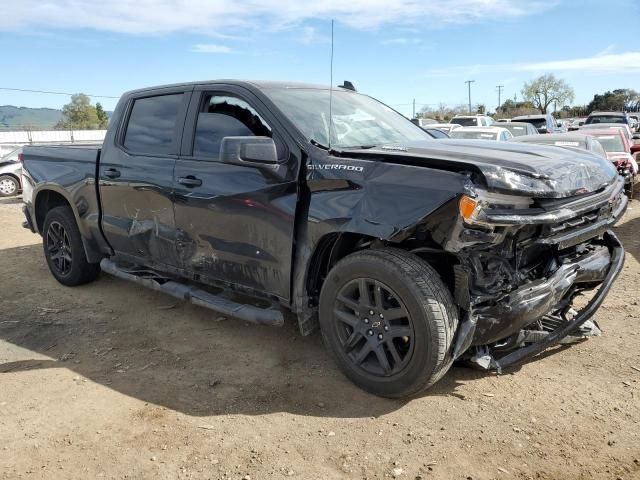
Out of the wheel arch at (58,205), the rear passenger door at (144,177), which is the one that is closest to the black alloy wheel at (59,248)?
the wheel arch at (58,205)

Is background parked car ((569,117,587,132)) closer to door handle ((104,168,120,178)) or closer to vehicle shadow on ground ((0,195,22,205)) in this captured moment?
vehicle shadow on ground ((0,195,22,205))

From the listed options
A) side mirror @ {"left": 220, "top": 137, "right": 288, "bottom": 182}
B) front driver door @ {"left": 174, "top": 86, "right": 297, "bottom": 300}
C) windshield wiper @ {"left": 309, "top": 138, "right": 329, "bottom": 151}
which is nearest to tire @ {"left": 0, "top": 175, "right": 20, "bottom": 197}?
front driver door @ {"left": 174, "top": 86, "right": 297, "bottom": 300}

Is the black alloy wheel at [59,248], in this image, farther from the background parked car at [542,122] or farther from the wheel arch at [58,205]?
the background parked car at [542,122]

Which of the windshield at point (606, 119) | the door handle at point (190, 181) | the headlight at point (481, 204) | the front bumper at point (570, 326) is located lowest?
the front bumper at point (570, 326)

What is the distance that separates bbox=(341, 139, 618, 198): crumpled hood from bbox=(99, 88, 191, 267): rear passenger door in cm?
164

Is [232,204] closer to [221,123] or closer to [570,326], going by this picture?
[221,123]

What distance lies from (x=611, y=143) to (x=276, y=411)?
37.2 ft

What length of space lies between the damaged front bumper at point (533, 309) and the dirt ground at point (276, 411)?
28cm

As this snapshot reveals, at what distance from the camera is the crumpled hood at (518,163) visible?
9.63 feet

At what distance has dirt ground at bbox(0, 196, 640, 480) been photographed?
2790mm

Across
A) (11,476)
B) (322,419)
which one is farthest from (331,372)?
(11,476)

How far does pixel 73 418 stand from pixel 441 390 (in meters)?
2.27

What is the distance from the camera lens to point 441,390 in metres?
3.51

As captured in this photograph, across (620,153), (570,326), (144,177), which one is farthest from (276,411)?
(620,153)
